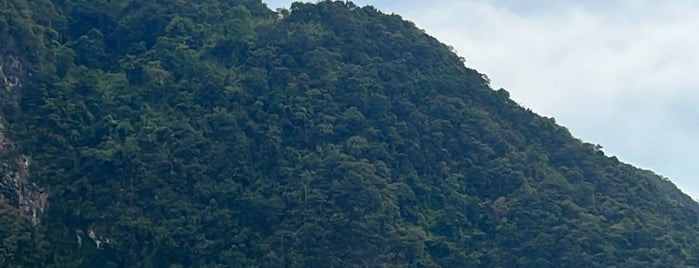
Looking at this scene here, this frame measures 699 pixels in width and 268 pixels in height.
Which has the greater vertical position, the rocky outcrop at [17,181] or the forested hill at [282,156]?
the forested hill at [282,156]

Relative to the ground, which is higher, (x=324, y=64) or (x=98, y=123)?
(x=324, y=64)

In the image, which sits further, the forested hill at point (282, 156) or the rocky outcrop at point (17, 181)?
the forested hill at point (282, 156)

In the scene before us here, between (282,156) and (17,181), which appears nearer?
(17,181)

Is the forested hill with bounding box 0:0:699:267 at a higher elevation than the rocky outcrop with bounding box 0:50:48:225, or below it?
higher

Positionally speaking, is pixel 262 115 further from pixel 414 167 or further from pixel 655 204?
pixel 655 204

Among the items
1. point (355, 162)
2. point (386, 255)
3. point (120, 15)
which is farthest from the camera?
Answer: point (120, 15)

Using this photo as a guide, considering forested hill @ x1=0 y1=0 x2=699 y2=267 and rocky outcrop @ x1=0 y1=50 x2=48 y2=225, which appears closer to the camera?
rocky outcrop @ x1=0 y1=50 x2=48 y2=225

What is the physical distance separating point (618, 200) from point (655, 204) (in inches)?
78.9

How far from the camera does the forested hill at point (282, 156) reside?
41625 mm

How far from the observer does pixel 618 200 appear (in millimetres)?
47812

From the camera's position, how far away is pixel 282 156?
45594mm

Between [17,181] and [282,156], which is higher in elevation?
[282,156]

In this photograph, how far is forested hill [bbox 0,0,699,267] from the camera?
137 ft

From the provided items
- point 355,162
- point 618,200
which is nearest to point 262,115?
point 355,162
